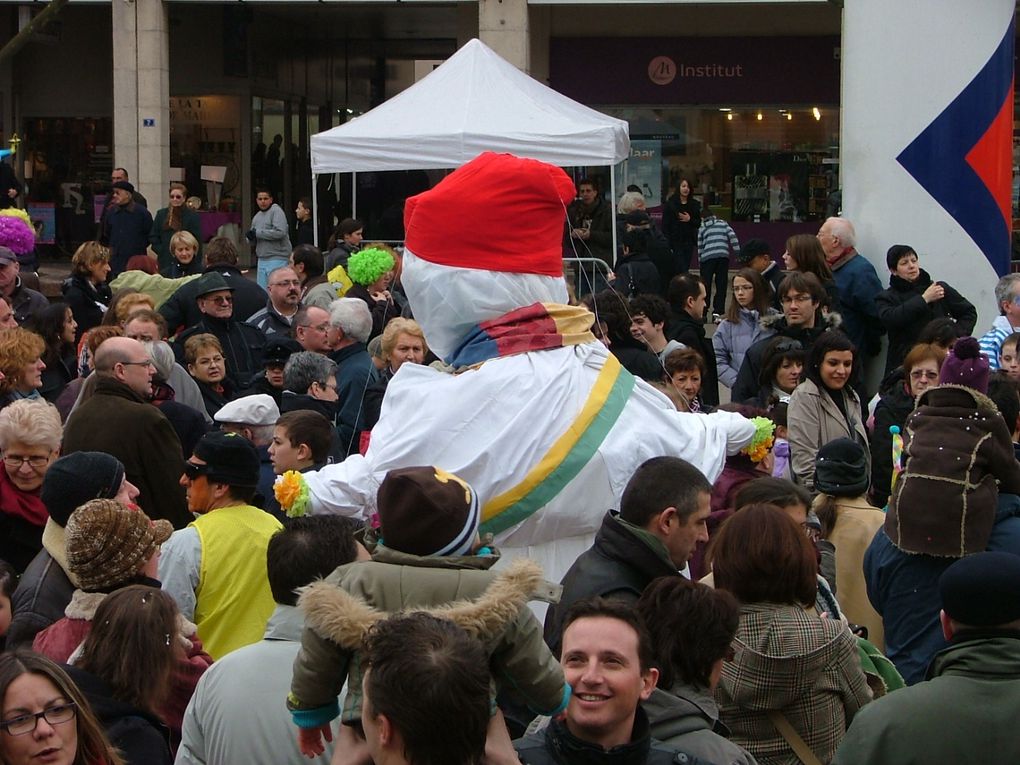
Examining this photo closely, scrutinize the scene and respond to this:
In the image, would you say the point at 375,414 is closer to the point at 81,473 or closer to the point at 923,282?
the point at 81,473

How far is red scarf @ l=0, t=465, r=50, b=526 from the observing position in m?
5.60

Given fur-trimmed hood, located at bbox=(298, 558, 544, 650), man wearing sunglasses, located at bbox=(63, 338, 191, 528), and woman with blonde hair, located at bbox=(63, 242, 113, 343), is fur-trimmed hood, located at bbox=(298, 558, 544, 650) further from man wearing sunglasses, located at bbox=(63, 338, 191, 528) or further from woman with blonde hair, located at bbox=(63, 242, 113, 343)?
woman with blonde hair, located at bbox=(63, 242, 113, 343)

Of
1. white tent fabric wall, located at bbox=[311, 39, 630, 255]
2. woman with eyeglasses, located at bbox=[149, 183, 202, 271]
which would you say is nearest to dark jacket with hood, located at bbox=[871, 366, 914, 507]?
white tent fabric wall, located at bbox=[311, 39, 630, 255]

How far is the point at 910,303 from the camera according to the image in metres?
9.51

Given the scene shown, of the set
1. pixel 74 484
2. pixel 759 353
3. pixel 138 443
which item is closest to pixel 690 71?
pixel 759 353

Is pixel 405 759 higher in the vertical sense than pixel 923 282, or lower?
lower

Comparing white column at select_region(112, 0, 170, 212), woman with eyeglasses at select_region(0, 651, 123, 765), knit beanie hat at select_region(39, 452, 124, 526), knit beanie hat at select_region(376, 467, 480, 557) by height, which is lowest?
woman with eyeglasses at select_region(0, 651, 123, 765)

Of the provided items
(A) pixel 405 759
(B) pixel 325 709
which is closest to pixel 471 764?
(A) pixel 405 759

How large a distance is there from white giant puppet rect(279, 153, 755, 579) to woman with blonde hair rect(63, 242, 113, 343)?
6.46 m

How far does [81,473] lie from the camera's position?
4.71 metres

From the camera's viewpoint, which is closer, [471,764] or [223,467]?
[471,764]

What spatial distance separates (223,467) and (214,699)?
1.41 meters

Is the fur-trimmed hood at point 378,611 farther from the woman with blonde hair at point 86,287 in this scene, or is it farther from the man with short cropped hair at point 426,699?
the woman with blonde hair at point 86,287

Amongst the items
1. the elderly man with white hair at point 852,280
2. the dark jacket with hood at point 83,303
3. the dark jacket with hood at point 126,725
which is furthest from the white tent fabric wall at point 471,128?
the dark jacket with hood at point 126,725
